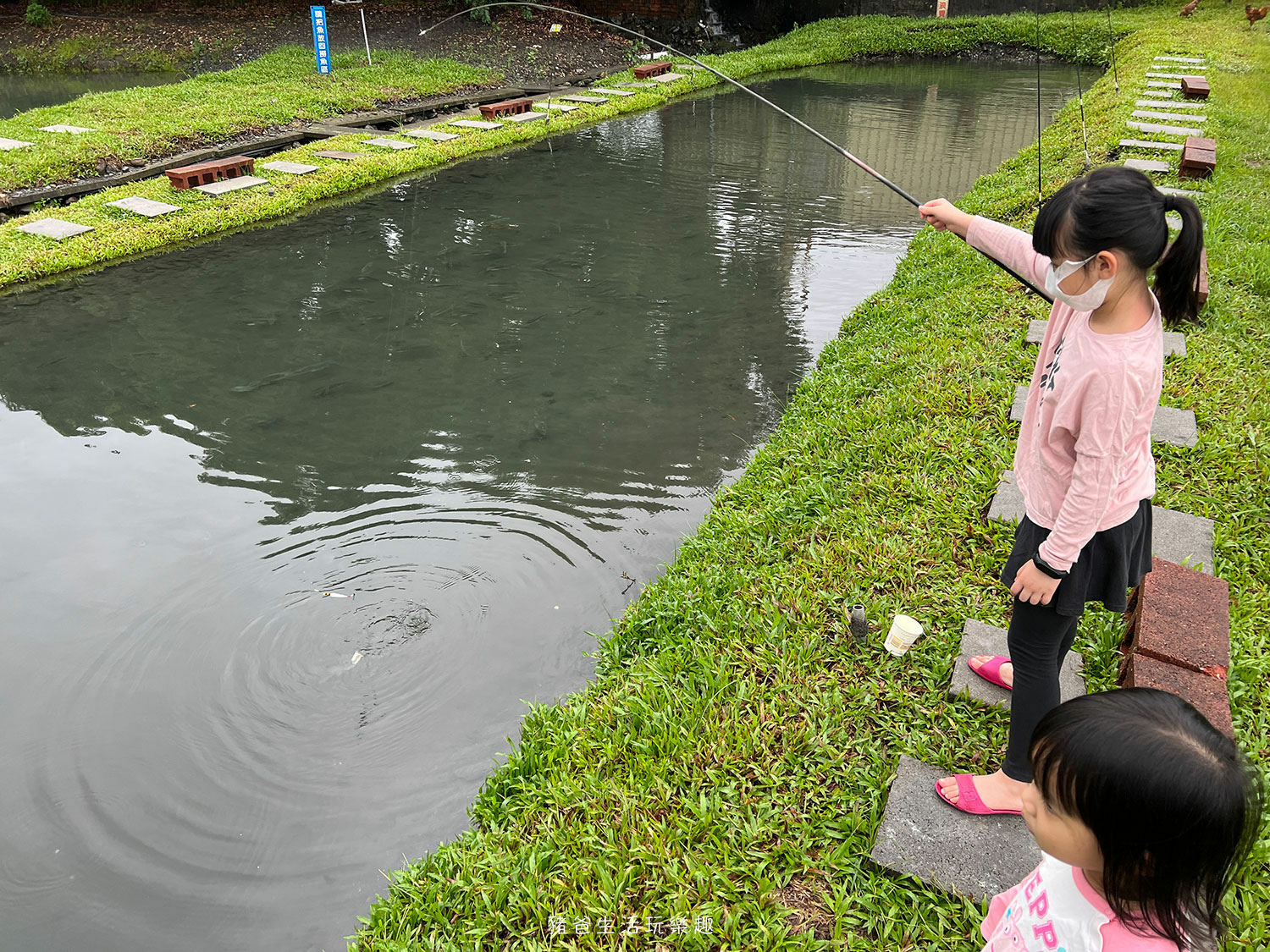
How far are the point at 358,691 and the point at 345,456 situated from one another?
1805mm

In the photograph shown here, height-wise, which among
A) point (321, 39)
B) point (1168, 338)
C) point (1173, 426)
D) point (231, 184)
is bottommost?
point (1173, 426)

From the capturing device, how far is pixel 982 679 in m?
2.66

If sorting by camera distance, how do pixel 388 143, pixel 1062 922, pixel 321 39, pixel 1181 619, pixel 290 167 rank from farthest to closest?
pixel 321 39, pixel 388 143, pixel 290 167, pixel 1181 619, pixel 1062 922

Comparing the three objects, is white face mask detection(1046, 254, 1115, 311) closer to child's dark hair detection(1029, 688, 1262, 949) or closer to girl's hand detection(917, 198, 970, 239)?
girl's hand detection(917, 198, 970, 239)

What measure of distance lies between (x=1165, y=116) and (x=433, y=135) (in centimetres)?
879

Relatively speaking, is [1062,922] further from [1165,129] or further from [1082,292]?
[1165,129]

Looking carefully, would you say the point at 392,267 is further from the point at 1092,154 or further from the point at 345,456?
the point at 1092,154

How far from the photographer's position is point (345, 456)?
181 inches

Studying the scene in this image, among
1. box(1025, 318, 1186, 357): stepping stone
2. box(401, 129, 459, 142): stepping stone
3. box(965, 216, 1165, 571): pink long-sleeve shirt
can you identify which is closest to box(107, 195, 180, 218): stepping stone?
box(401, 129, 459, 142): stepping stone

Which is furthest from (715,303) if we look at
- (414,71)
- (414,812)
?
(414,71)

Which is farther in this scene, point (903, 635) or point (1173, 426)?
point (1173, 426)

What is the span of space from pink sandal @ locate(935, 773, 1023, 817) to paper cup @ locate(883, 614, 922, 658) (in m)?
0.60

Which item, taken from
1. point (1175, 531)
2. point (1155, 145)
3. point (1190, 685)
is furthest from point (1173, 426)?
point (1155, 145)

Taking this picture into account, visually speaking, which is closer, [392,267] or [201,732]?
[201,732]
